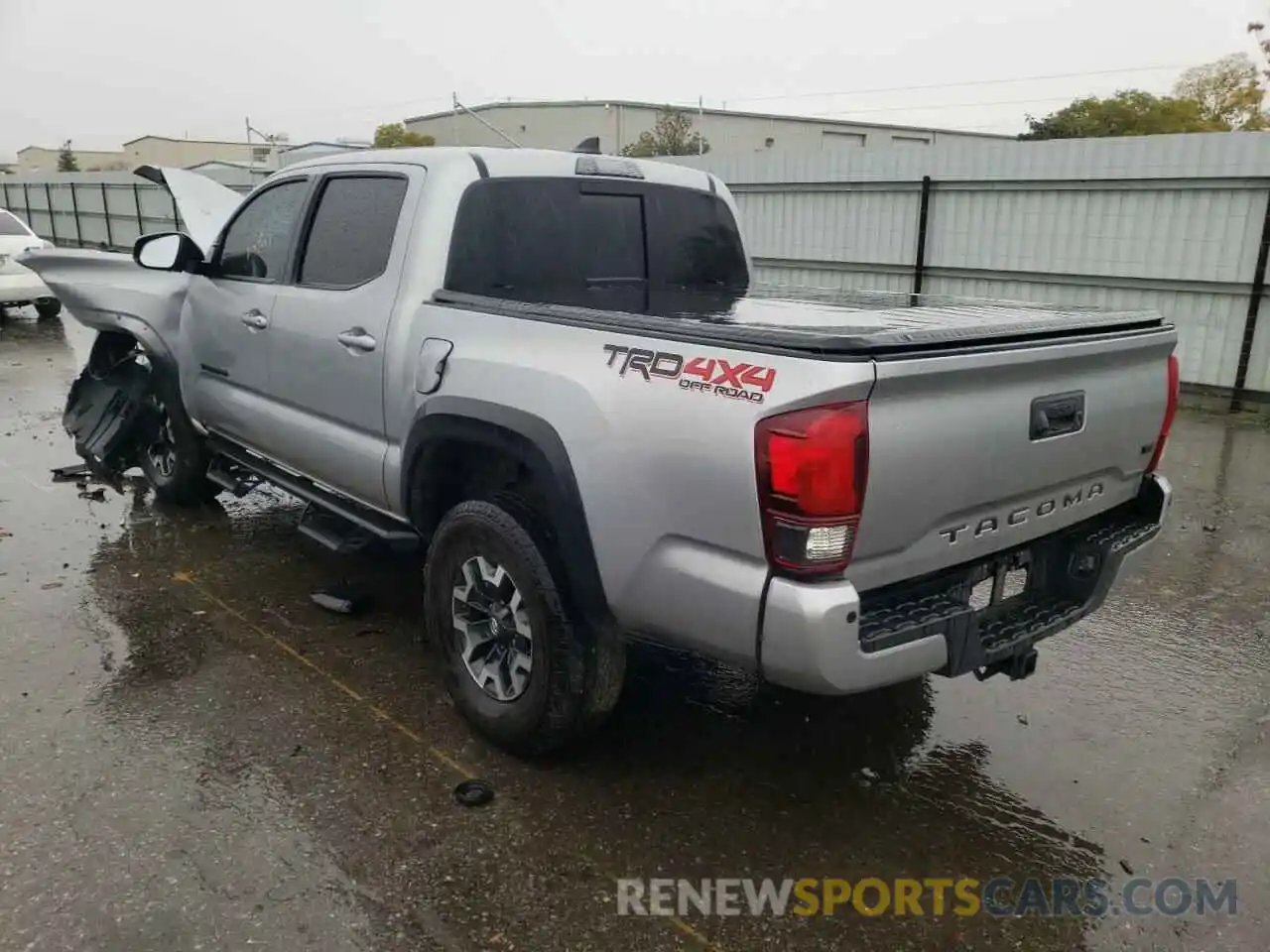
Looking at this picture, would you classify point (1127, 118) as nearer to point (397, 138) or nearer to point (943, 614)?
point (397, 138)

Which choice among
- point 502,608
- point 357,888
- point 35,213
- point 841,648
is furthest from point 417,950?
point 35,213

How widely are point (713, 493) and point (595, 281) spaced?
5.90 ft

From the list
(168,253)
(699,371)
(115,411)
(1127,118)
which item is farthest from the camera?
(1127,118)

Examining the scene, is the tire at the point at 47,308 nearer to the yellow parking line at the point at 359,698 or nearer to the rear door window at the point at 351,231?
the yellow parking line at the point at 359,698

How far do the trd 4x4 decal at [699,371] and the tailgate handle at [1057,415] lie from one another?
34.9 inches

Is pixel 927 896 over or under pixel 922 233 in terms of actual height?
under

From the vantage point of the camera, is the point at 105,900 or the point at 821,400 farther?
the point at 105,900

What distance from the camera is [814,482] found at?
2365 mm

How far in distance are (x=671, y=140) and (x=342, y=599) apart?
4653 cm

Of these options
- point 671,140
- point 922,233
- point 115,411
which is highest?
point 671,140

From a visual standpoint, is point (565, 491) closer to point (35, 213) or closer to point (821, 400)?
point (821, 400)

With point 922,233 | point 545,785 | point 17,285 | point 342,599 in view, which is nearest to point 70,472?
point 342,599

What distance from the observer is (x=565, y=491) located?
9.46 ft

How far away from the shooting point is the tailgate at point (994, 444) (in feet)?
8.09
